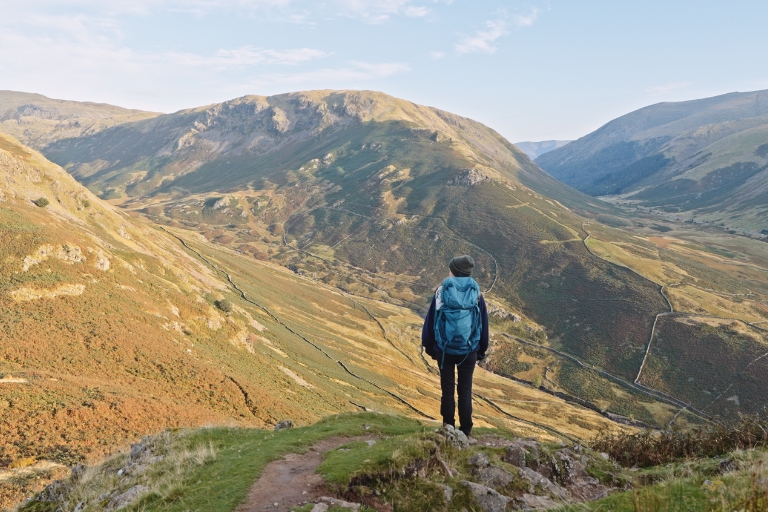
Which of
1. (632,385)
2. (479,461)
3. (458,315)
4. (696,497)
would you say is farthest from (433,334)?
(632,385)

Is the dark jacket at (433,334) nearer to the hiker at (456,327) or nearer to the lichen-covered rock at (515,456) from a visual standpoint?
the hiker at (456,327)

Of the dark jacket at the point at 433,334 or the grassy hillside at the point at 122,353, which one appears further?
the grassy hillside at the point at 122,353

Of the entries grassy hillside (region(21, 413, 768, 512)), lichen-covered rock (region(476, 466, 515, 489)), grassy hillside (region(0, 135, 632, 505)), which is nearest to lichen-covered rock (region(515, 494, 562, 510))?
grassy hillside (region(21, 413, 768, 512))

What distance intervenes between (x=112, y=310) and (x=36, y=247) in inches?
412

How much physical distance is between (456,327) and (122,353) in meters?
30.8

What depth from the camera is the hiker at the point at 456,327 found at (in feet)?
39.6

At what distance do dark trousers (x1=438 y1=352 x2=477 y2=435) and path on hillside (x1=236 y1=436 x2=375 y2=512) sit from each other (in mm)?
4207

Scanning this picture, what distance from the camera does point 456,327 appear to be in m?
12.1

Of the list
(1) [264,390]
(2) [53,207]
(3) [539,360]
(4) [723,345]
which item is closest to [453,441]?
(1) [264,390]

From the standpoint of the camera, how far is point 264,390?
126 feet

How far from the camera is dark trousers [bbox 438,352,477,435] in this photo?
1246cm

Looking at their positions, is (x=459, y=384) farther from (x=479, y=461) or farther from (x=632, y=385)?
(x=632, y=385)

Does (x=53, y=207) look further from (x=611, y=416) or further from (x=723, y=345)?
(x=723, y=345)

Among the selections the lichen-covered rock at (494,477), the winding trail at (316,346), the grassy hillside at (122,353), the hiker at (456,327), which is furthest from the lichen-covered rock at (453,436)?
the winding trail at (316,346)
